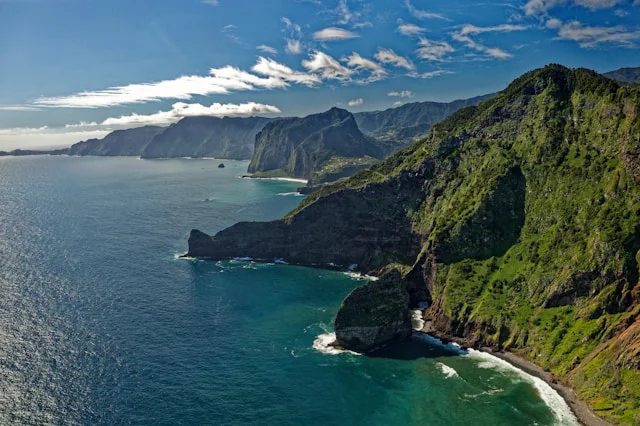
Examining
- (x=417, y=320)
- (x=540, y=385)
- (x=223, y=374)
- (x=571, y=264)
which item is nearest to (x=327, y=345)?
(x=223, y=374)

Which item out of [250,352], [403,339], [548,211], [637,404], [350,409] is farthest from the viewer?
[548,211]

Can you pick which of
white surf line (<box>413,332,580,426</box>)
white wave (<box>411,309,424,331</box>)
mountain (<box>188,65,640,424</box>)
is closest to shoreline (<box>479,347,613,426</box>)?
white surf line (<box>413,332,580,426</box>)

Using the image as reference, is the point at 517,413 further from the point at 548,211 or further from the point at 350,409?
the point at 548,211

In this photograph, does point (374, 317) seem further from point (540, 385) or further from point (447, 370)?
point (540, 385)

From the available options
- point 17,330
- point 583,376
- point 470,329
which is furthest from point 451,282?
point 17,330

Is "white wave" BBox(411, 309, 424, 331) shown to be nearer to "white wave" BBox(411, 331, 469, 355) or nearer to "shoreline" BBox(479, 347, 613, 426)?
"white wave" BBox(411, 331, 469, 355)

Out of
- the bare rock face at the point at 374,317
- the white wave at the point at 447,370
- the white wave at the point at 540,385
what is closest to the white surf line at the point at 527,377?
the white wave at the point at 540,385
